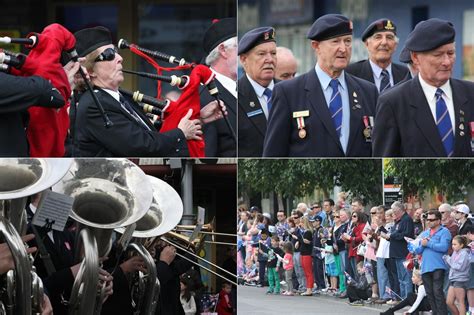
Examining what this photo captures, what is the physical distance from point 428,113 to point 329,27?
2.67 feet

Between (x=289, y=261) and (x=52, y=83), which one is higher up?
(x=52, y=83)

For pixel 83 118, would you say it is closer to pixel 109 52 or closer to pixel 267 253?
pixel 109 52

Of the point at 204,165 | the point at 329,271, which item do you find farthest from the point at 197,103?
the point at 329,271

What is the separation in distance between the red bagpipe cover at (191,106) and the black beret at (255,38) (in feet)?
0.84

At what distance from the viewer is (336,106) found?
6.62 m

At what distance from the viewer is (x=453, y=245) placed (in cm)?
678

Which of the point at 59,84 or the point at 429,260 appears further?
the point at 429,260

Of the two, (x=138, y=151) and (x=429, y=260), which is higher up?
(x=138, y=151)

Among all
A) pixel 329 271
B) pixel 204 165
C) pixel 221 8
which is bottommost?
pixel 329 271

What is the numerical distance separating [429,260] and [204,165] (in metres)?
1.57

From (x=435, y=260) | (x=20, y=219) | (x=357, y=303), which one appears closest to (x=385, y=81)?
(x=435, y=260)

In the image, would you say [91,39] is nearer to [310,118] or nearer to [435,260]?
[310,118]

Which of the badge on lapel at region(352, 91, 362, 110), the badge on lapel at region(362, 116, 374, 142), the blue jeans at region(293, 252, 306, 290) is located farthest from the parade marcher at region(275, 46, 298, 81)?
the blue jeans at region(293, 252, 306, 290)

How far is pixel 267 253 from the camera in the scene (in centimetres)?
680
